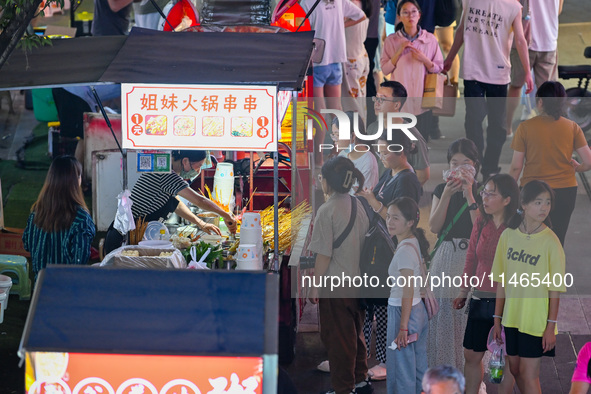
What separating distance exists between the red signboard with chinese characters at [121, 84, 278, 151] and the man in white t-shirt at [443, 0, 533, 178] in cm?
449

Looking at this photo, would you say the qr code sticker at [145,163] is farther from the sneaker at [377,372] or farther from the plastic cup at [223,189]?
the sneaker at [377,372]

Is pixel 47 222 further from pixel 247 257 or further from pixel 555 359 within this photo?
pixel 555 359

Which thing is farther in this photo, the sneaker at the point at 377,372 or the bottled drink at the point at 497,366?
the sneaker at the point at 377,372

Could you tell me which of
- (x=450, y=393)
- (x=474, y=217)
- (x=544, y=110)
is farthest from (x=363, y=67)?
(x=450, y=393)

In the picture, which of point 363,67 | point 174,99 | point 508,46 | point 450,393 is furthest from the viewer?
point 363,67

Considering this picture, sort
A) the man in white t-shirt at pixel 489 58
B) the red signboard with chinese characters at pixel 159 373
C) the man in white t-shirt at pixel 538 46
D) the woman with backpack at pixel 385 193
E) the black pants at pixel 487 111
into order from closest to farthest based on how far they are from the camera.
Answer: the red signboard with chinese characters at pixel 159 373
the woman with backpack at pixel 385 193
the man in white t-shirt at pixel 489 58
the black pants at pixel 487 111
the man in white t-shirt at pixel 538 46

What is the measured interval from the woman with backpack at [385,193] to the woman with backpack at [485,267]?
2.25ft

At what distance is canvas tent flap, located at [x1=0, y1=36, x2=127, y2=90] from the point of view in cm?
609

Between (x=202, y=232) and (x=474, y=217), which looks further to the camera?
(x=202, y=232)

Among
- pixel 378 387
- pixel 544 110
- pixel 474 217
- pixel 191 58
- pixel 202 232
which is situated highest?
pixel 191 58

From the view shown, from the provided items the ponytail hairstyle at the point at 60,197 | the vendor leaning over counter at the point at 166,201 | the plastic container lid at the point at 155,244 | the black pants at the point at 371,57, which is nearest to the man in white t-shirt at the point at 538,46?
the black pants at the point at 371,57

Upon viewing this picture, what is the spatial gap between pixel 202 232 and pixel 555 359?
299 cm

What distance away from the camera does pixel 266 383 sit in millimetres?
2877

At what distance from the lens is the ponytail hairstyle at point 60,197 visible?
6.57 metres
